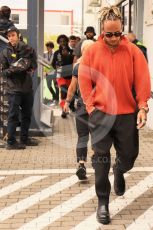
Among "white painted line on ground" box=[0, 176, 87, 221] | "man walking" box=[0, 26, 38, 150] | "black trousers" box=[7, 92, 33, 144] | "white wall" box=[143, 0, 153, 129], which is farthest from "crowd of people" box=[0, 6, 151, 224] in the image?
"white wall" box=[143, 0, 153, 129]

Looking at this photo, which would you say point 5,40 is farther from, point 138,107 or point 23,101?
point 138,107

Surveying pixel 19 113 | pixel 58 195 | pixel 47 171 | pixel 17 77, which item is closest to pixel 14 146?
pixel 19 113

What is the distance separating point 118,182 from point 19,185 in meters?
1.21

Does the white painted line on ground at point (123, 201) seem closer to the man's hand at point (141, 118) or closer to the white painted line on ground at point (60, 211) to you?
the white painted line on ground at point (60, 211)

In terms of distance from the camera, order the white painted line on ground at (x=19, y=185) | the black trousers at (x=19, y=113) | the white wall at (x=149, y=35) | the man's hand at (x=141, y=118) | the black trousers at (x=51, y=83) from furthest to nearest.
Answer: the black trousers at (x=51, y=83) < the white wall at (x=149, y=35) < the black trousers at (x=19, y=113) < the white painted line on ground at (x=19, y=185) < the man's hand at (x=141, y=118)

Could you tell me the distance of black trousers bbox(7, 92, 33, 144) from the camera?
6.94m

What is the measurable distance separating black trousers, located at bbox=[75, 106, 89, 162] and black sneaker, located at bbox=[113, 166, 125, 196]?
29.0 inches

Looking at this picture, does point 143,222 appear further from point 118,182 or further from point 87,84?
point 87,84

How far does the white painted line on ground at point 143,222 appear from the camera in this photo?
4066 mm

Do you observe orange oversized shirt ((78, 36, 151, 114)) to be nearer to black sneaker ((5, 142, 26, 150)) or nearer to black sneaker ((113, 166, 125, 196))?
black sneaker ((113, 166, 125, 196))

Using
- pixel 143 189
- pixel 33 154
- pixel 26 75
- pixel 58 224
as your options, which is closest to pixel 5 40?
pixel 26 75

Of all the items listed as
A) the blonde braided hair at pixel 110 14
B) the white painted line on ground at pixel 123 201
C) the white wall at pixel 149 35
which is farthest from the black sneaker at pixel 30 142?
the blonde braided hair at pixel 110 14

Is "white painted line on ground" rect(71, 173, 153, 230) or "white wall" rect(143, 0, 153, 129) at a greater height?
"white wall" rect(143, 0, 153, 129)

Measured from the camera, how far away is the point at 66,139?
7.95 meters
